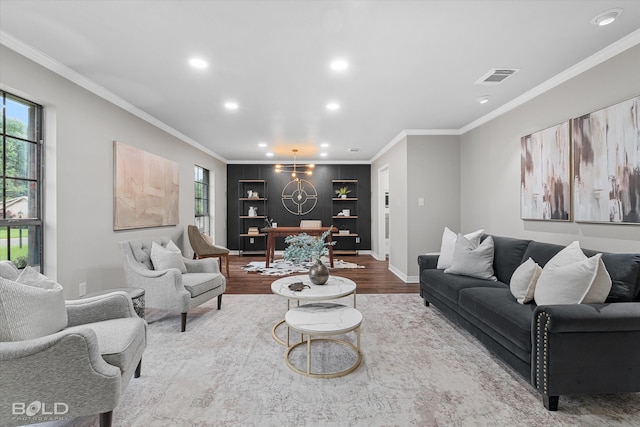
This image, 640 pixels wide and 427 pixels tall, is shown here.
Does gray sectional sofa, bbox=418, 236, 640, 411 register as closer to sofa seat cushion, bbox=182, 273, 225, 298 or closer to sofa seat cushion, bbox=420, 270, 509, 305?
sofa seat cushion, bbox=420, 270, 509, 305

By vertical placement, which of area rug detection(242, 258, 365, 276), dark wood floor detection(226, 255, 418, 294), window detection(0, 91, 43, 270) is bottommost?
dark wood floor detection(226, 255, 418, 294)

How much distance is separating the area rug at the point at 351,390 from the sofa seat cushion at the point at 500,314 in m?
0.27

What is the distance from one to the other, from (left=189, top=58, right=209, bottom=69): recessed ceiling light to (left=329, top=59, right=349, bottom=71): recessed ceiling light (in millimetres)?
1112

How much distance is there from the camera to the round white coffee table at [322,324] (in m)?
2.02

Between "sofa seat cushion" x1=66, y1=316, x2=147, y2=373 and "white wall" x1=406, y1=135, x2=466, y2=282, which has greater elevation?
"white wall" x1=406, y1=135, x2=466, y2=282

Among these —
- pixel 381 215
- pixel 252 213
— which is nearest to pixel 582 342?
pixel 381 215

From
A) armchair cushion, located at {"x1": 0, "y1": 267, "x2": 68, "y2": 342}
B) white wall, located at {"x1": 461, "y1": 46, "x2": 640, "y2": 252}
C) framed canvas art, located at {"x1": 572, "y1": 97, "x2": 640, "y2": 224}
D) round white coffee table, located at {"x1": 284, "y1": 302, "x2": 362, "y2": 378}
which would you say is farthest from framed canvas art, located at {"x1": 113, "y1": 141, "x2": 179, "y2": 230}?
framed canvas art, located at {"x1": 572, "y1": 97, "x2": 640, "y2": 224}

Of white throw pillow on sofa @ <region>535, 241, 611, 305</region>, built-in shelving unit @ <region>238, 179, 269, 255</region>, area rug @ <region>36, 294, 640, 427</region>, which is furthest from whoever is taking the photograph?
built-in shelving unit @ <region>238, 179, 269, 255</region>

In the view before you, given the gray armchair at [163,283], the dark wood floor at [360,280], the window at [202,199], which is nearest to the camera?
the gray armchair at [163,283]

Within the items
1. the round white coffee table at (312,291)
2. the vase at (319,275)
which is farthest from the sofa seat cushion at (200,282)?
the vase at (319,275)

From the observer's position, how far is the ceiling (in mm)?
1952

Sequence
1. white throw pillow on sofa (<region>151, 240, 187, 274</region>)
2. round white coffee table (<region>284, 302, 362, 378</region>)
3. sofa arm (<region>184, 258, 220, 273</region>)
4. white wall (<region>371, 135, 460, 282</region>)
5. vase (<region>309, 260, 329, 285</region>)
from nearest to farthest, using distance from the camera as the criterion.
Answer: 1. round white coffee table (<region>284, 302, 362, 378</region>)
2. vase (<region>309, 260, 329, 285</region>)
3. white throw pillow on sofa (<region>151, 240, 187, 274</region>)
4. sofa arm (<region>184, 258, 220, 273</region>)
5. white wall (<region>371, 135, 460, 282</region>)

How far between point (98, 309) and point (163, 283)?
984mm

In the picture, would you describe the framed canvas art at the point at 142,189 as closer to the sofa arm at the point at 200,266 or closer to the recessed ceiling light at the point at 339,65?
the sofa arm at the point at 200,266
